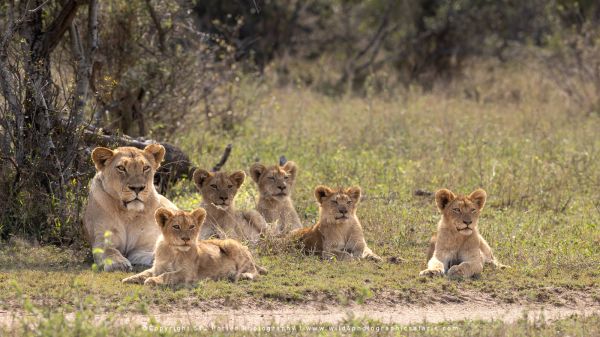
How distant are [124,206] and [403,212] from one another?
10.3ft

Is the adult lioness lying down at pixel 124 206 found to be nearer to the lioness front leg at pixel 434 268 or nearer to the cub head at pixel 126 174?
the cub head at pixel 126 174

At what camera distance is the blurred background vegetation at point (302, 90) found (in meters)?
9.23

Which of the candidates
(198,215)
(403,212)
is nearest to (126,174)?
(198,215)

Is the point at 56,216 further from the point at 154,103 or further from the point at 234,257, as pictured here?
the point at 154,103

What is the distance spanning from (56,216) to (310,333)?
11.3 feet

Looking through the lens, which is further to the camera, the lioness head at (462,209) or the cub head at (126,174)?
the lioness head at (462,209)

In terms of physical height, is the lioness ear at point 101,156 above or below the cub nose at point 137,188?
above

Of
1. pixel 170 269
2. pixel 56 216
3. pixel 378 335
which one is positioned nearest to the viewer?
pixel 378 335

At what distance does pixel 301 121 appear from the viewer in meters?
15.3

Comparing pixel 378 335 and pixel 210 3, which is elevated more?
pixel 210 3

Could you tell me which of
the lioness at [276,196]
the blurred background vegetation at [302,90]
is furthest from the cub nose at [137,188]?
the lioness at [276,196]

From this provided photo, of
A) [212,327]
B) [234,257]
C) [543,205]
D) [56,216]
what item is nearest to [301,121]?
[543,205]

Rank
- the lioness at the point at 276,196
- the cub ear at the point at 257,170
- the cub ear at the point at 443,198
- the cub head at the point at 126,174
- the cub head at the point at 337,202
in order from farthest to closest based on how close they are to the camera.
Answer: the cub ear at the point at 257,170
the lioness at the point at 276,196
the cub head at the point at 337,202
the cub ear at the point at 443,198
the cub head at the point at 126,174

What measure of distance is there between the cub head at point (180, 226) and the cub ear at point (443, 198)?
190 cm
